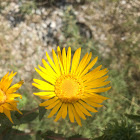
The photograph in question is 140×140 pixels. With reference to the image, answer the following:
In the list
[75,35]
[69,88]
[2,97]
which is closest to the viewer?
[2,97]

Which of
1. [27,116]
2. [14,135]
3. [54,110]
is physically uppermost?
[54,110]

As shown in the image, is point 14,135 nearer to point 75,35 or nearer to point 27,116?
point 27,116

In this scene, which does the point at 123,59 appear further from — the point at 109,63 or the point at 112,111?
the point at 112,111

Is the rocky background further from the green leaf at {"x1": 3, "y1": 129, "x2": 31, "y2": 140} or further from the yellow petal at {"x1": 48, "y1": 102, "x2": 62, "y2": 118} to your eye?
the yellow petal at {"x1": 48, "y1": 102, "x2": 62, "y2": 118}

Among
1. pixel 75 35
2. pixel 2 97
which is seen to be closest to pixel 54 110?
pixel 2 97

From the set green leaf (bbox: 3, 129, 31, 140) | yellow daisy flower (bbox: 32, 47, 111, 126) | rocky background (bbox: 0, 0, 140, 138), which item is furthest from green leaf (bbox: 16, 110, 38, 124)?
rocky background (bbox: 0, 0, 140, 138)

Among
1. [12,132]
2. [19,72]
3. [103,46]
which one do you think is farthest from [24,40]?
[12,132]
